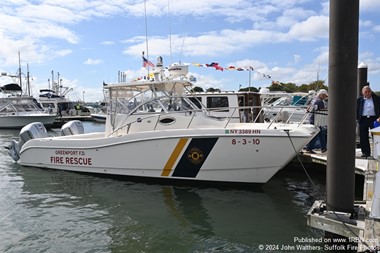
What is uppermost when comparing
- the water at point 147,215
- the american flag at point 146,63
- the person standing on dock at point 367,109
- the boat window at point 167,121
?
the american flag at point 146,63

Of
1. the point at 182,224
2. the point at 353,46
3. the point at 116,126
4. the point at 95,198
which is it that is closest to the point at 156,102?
the point at 116,126

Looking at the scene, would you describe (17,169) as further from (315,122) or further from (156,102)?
(315,122)

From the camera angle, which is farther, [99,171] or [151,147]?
[99,171]

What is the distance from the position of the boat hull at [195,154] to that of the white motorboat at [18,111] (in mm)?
22893

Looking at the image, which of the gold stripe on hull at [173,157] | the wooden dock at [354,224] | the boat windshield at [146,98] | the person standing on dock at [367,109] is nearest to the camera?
the wooden dock at [354,224]

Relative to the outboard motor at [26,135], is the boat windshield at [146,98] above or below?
above

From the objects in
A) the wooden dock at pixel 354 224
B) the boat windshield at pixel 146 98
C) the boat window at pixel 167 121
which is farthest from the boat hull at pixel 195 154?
the wooden dock at pixel 354 224

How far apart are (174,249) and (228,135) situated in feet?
10.1

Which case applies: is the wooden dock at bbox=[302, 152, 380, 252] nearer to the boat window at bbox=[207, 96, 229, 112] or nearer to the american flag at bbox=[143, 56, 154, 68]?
the american flag at bbox=[143, 56, 154, 68]

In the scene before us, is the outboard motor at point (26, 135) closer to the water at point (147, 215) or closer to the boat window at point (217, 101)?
the water at point (147, 215)

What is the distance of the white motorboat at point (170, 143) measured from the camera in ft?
24.5

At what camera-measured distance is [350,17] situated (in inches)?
157

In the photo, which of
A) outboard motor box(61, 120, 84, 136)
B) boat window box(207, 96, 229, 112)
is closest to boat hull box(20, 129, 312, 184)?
outboard motor box(61, 120, 84, 136)

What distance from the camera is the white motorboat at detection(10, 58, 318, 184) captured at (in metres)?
7.47
